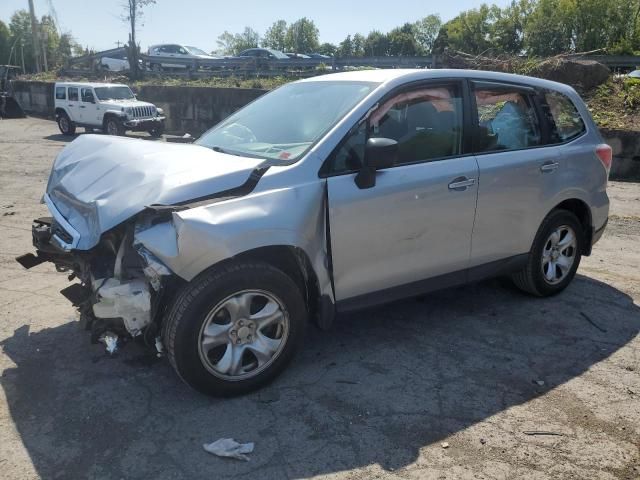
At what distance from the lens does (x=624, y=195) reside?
30.0ft

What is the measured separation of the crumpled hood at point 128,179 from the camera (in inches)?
120

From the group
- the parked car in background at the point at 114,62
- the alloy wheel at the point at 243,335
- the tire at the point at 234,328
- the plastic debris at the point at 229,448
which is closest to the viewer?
the plastic debris at the point at 229,448

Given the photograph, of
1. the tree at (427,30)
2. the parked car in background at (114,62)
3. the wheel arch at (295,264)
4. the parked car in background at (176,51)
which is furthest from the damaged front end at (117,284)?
the tree at (427,30)

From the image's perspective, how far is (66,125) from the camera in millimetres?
20344

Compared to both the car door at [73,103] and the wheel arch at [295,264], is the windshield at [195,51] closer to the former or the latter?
the car door at [73,103]

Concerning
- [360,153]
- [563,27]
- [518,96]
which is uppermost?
[563,27]

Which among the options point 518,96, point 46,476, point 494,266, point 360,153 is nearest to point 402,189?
point 360,153

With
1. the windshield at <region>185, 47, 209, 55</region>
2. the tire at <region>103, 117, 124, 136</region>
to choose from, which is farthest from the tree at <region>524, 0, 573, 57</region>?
the tire at <region>103, 117, 124, 136</region>

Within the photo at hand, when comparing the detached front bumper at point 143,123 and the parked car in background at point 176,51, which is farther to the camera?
the parked car in background at point 176,51

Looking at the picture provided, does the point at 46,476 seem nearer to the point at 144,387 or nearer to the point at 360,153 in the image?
the point at 144,387

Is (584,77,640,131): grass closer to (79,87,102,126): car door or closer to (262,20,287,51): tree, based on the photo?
(79,87,102,126): car door

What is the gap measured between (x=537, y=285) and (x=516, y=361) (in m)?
1.14

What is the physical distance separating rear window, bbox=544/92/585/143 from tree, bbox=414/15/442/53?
105m

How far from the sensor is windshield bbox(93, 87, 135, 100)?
19125mm
